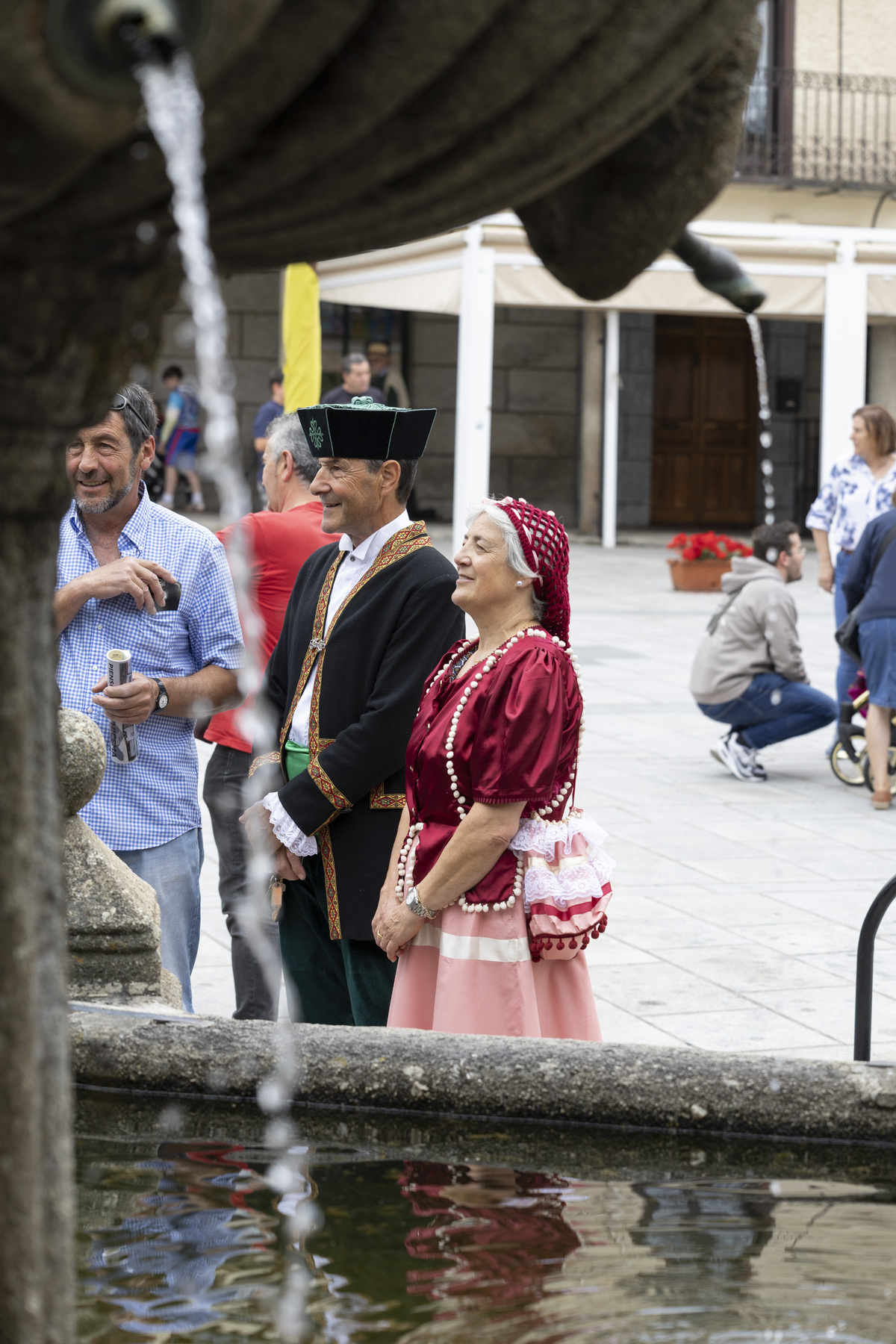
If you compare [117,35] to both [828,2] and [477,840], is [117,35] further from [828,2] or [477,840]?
[828,2]

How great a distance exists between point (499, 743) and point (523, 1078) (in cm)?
75

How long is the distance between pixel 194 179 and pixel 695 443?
81.9ft

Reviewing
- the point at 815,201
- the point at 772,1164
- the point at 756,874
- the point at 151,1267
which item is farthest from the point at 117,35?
the point at 815,201

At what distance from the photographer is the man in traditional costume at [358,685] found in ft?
13.2

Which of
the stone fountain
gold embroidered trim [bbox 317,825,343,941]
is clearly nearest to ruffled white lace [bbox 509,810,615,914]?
gold embroidered trim [bbox 317,825,343,941]

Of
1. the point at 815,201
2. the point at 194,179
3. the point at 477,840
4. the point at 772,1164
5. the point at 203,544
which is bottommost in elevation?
the point at 772,1164

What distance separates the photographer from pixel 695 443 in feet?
85.6

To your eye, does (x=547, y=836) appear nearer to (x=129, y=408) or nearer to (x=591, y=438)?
(x=129, y=408)

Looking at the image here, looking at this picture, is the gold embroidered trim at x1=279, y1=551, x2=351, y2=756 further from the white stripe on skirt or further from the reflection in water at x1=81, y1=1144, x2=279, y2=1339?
the reflection in water at x1=81, y1=1144, x2=279, y2=1339

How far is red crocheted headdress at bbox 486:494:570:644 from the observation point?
370 centimetres

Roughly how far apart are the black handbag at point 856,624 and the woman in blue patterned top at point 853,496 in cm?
77

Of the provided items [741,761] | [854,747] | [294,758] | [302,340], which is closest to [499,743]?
[294,758]

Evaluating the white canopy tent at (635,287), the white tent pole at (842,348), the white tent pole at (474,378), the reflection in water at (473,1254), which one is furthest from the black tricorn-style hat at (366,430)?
the white tent pole at (842,348)

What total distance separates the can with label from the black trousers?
0.70m
